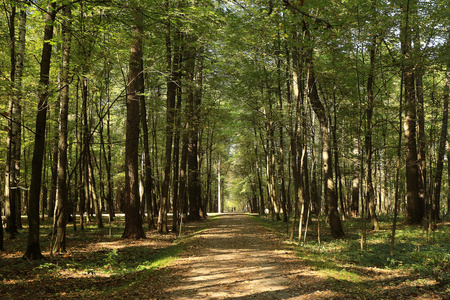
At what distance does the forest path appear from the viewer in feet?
18.5

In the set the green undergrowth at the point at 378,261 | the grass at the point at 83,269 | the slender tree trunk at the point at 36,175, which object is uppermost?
the slender tree trunk at the point at 36,175

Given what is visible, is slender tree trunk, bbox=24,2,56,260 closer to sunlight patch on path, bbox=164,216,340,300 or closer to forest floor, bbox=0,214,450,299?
forest floor, bbox=0,214,450,299

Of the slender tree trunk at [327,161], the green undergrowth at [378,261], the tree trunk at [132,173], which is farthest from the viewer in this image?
the tree trunk at [132,173]

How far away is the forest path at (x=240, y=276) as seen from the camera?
18.5ft

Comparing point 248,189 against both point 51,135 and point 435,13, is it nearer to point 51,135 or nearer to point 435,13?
point 51,135

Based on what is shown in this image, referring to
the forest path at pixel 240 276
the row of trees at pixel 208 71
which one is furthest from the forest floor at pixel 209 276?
the row of trees at pixel 208 71

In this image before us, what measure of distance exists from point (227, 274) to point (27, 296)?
4116 mm

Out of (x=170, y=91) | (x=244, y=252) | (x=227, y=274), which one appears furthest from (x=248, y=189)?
(x=227, y=274)

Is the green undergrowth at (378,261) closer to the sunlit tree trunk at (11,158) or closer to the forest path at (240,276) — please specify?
the forest path at (240,276)

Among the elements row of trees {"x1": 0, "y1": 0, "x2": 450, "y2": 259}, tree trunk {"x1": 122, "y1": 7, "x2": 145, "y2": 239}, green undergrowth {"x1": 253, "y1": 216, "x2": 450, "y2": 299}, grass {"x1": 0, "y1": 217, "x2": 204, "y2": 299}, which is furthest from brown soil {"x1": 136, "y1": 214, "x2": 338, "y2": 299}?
tree trunk {"x1": 122, "y1": 7, "x2": 145, "y2": 239}

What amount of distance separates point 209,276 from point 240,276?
74 centimetres

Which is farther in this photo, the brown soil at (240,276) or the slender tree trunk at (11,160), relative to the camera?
the slender tree trunk at (11,160)

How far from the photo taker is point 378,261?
945cm

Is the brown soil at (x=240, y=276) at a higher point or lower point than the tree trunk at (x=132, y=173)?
lower
